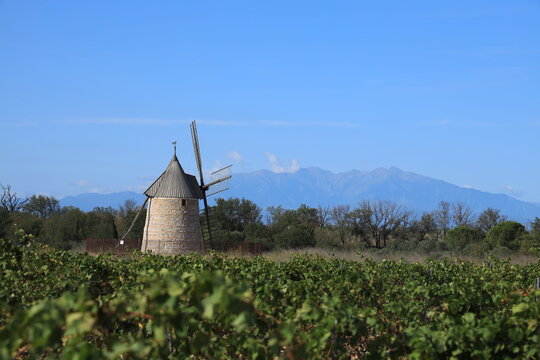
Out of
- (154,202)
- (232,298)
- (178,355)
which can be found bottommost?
(178,355)

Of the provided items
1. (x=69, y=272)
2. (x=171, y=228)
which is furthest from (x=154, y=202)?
(x=69, y=272)

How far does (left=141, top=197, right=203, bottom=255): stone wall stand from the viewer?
3019 centimetres

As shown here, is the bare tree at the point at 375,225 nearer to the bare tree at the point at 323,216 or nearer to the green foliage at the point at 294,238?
the bare tree at the point at 323,216

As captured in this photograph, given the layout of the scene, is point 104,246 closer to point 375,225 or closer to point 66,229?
point 66,229

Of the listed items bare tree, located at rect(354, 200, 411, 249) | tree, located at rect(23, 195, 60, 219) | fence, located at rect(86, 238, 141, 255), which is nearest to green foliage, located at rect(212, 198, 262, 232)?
bare tree, located at rect(354, 200, 411, 249)

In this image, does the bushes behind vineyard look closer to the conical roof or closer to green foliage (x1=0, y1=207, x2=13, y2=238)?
green foliage (x1=0, y1=207, x2=13, y2=238)

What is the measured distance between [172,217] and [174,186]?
1.50m

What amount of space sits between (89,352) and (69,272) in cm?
545

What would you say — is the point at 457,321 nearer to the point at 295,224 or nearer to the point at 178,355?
the point at 178,355

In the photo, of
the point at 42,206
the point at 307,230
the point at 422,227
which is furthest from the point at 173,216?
the point at 42,206

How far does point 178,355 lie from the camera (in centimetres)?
494

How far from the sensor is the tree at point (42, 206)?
225ft

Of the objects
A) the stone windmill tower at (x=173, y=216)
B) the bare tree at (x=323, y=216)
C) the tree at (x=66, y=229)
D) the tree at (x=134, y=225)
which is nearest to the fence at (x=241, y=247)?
the stone windmill tower at (x=173, y=216)

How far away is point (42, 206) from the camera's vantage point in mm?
69875
